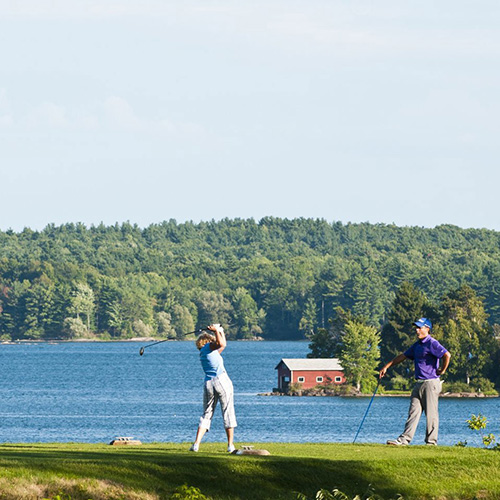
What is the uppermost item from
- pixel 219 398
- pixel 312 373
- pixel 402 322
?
pixel 219 398

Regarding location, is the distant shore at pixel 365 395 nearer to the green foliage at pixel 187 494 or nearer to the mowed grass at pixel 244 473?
the mowed grass at pixel 244 473

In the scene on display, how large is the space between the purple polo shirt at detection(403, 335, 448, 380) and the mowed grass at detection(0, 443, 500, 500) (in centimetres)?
129

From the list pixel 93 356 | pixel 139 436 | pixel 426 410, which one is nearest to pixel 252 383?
pixel 139 436

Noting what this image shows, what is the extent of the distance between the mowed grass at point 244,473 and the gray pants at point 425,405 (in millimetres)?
676

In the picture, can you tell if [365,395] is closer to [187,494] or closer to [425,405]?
[425,405]

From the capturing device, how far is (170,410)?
88562 mm

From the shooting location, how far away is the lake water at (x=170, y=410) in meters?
67.4

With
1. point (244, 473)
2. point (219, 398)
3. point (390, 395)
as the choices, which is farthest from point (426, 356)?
point (390, 395)

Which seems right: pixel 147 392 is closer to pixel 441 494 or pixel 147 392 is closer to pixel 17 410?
pixel 17 410

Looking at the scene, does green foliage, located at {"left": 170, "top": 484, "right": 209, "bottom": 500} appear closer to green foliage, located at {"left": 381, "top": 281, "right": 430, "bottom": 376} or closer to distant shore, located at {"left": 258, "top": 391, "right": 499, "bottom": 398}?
distant shore, located at {"left": 258, "top": 391, "right": 499, "bottom": 398}

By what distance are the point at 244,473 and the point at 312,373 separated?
93.2 metres

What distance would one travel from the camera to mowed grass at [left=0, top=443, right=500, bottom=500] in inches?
579

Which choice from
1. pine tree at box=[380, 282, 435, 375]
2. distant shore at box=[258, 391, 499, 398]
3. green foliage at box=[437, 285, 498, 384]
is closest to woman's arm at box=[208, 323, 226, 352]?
distant shore at box=[258, 391, 499, 398]

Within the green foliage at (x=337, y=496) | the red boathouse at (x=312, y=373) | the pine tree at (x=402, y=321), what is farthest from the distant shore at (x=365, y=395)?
the green foliage at (x=337, y=496)
